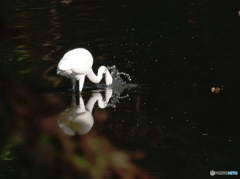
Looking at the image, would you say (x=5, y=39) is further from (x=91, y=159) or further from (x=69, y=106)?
(x=69, y=106)

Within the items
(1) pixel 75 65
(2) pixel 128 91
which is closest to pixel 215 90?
(2) pixel 128 91

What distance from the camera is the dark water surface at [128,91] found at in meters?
1.31

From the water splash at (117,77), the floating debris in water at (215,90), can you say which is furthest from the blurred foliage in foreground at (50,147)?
the water splash at (117,77)

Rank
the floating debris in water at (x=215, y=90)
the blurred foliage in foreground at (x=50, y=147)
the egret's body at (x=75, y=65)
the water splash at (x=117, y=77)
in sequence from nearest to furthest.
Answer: the blurred foliage in foreground at (x=50, y=147)
the floating debris in water at (x=215, y=90)
the egret's body at (x=75, y=65)
the water splash at (x=117, y=77)

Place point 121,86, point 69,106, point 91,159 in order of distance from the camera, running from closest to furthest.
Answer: point 91,159 < point 69,106 < point 121,86

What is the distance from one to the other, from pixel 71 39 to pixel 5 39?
28.9ft

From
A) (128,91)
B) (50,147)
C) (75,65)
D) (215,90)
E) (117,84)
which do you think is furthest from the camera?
(117,84)

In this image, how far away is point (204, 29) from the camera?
403 inches

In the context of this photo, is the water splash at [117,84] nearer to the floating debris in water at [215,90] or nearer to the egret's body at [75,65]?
the egret's body at [75,65]

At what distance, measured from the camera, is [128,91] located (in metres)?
7.34

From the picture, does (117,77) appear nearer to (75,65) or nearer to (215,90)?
(75,65)

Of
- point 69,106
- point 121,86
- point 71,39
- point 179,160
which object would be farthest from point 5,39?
point 71,39

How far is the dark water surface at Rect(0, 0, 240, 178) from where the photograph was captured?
1311mm

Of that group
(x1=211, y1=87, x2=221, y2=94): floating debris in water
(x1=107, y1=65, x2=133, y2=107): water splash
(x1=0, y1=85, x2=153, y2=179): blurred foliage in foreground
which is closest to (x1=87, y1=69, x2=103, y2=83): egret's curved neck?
(x1=107, y1=65, x2=133, y2=107): water splash
